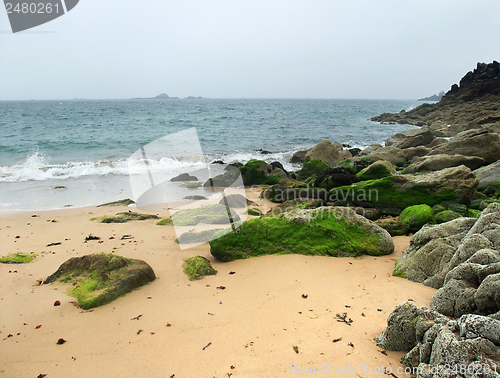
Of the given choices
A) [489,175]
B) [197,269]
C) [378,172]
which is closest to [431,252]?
[197,269]

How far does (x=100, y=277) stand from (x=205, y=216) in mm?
2949

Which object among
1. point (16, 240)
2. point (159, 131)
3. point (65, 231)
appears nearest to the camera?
point (16, 240)

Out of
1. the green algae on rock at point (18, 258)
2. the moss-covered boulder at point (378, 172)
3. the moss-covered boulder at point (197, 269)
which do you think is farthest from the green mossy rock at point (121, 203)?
the moss-covered boulder at point (378, 172)

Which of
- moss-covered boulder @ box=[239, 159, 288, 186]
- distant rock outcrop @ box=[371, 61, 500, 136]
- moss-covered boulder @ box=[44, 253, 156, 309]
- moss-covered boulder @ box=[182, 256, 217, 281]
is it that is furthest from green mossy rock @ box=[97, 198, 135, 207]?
distant rock outcrop @ box=[371, 61, 500, 136]

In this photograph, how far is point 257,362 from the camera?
8.83 ft

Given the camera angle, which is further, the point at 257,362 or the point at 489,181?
the point at 489,181

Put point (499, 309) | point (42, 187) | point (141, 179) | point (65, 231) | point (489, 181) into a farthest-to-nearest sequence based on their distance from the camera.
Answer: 1. point (141, 179)
2. point (42, 187)
3. point (489, 181)
4. point (65, 231)
5. point (499, 309)

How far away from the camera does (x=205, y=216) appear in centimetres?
685

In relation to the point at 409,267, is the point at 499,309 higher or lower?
higher

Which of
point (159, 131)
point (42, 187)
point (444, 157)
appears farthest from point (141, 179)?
point (159, 131)

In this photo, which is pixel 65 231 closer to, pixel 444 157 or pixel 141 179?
pixel 141 179

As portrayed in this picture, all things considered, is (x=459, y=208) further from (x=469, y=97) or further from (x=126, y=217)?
(x=469, y=97)

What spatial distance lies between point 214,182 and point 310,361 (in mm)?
10030

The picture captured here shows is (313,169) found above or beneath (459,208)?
beneath
